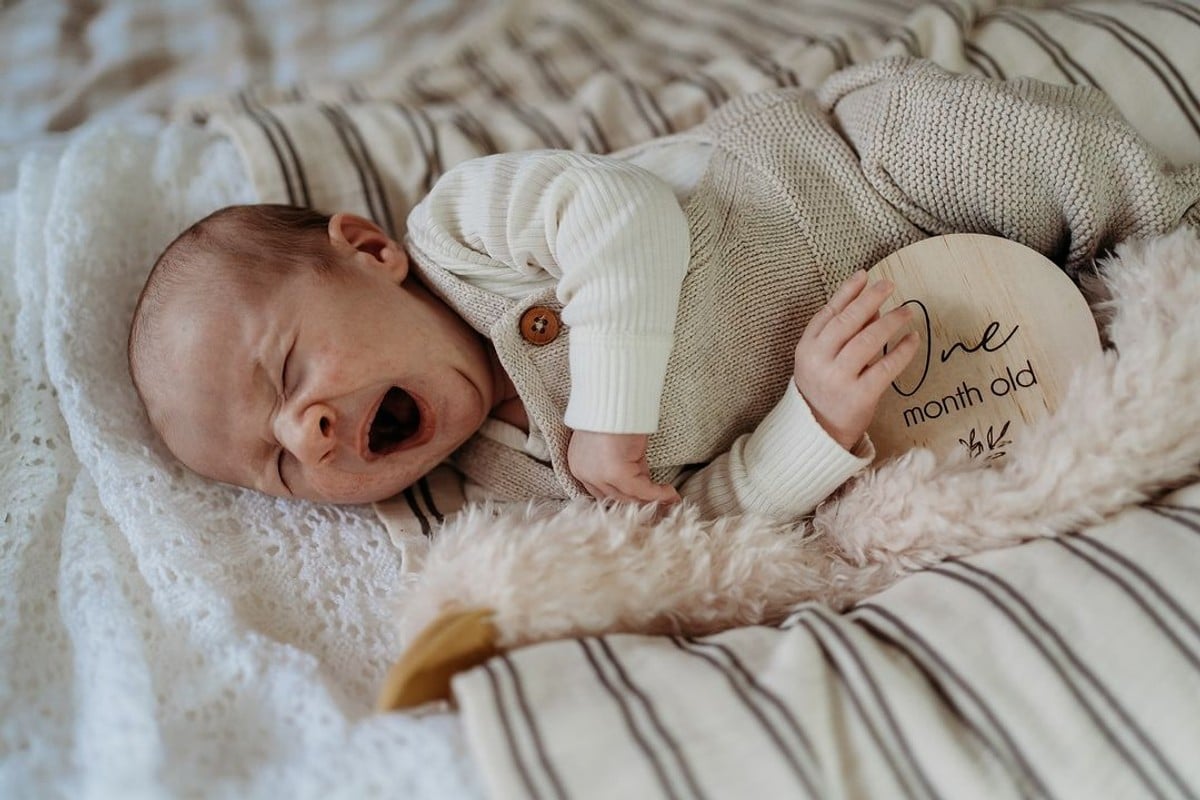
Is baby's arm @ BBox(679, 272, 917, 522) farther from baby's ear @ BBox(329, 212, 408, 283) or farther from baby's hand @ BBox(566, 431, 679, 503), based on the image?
baby's ear @ BBox(329, 212, 408, 283)

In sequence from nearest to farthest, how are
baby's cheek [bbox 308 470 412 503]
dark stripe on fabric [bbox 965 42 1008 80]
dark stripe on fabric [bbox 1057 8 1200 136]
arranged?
1. baby's cheek [bbox 308 470 412 503]
2. dark stripe on fabric [bbox 1057 8 1200 136]
3. dark stripe on fabric [bbox 965 42 1008 80]

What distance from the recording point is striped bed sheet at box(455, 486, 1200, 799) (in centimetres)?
73

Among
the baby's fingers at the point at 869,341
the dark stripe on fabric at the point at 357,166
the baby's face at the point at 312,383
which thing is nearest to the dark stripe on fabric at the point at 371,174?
the dark stripe on fabric at the point at 357,166

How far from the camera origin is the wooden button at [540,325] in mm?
1119

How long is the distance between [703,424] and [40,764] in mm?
730

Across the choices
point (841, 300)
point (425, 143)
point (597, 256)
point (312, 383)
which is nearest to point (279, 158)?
point (425, 143)

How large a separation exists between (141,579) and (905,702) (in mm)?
774

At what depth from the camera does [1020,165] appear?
3.53 ft

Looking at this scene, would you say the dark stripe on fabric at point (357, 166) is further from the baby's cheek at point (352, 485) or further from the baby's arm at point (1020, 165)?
the baby's arm at point (1020, 165)

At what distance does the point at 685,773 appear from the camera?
728 millimetres

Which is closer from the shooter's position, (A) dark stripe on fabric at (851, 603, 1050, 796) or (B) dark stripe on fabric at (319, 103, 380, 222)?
(A) dark stripe on fabric at (851, 603, 1050, 796)

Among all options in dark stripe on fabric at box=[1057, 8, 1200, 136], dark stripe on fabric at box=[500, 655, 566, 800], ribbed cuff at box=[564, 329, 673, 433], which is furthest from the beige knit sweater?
dark stripe on fabric at box=[500, 655, 566, 800]

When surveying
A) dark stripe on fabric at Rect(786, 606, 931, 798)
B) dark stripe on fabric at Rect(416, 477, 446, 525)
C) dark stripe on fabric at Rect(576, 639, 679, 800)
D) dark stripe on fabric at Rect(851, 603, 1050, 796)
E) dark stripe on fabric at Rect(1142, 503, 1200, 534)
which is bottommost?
dark stripe on fabric at Rect(416, 477, 446, 525)

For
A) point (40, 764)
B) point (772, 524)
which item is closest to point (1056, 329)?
point (772, 524)
